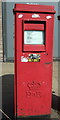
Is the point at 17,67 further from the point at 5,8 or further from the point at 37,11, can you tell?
the point at 5,8

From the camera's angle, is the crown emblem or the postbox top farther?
the crown emblem

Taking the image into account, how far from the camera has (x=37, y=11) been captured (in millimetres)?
3781

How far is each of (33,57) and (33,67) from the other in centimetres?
17

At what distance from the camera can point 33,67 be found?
3959 mm

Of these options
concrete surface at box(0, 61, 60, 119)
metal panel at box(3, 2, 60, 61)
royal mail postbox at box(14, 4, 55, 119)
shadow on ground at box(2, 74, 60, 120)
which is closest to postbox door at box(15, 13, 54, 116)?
royal mail postbox at box(14, 4, 55, 119)

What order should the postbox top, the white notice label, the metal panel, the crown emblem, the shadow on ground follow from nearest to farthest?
1. the postbox top
2. the white notice label
3. the crown emblem
4. the shadow on ground
5. the metal panel

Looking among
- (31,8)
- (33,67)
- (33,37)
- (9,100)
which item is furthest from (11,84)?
(31,8)

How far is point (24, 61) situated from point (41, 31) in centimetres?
59

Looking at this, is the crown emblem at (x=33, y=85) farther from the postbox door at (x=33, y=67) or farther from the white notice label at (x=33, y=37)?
the white notice label at (x=33, y=37)

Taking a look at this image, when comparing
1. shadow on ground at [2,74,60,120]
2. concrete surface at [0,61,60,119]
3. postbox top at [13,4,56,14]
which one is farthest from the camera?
concrete surface at [0,61,60,119]

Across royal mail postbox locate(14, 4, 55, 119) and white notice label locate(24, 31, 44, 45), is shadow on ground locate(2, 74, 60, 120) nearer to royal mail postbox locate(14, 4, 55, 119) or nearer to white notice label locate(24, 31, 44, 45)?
royal mail postbox locate(14, 4, 55, 119)

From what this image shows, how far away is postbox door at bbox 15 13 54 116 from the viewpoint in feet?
12.6

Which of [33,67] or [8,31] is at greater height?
[8,31]

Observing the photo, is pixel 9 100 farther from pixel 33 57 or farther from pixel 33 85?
pixel 33 57
